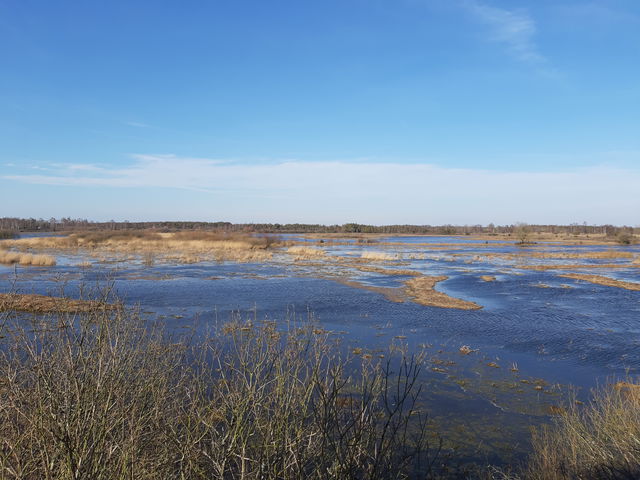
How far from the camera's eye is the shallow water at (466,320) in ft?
31.9

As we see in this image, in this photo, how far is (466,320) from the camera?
18062 millimetres

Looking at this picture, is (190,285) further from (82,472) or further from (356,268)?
(82,472)

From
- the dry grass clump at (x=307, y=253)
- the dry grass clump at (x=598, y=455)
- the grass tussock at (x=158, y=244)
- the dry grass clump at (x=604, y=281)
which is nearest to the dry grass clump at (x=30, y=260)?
the grass tussock at (x=158, y=244)

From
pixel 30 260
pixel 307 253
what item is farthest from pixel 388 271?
pixel 30 260

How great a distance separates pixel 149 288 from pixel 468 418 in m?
20.3

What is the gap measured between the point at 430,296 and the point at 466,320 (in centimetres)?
494

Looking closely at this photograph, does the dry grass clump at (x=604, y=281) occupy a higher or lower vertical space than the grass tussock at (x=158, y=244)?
lower

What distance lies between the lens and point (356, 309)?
19.9 m

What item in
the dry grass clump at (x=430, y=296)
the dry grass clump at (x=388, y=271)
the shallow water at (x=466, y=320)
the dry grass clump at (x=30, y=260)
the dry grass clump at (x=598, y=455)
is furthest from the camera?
the dry grass clump at (x=30, y=260)

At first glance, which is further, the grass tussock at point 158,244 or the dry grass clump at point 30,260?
the grass tussock at point 158,244

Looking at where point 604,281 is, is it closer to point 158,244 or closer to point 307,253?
point 307,253

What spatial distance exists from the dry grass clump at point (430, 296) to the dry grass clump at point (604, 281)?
10776 mm

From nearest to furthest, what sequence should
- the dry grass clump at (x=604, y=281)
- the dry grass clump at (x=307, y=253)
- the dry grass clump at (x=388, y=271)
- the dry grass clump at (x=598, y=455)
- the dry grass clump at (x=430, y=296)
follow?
the dry grass clump at (x=598, y=455) < the dry grass clump at (x=430, y=296) < the dry grass clump at (x=604, y=281) < the dry grass clump at (x=388, y=271) < the dry grass clump at (x=307, y=253)

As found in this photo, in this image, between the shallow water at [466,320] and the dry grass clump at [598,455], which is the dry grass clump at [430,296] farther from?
the dry grass clump at [598,455]
